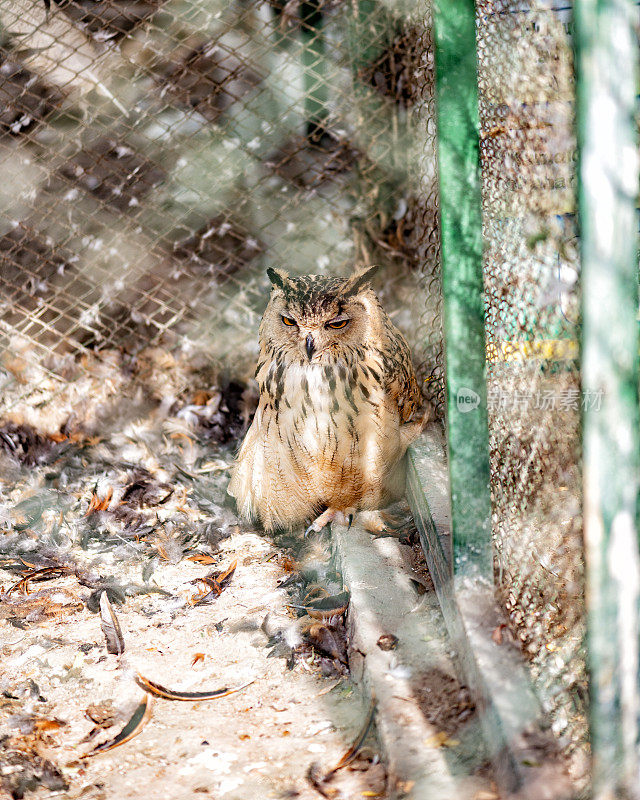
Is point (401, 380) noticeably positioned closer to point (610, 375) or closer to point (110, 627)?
point (110, 627)

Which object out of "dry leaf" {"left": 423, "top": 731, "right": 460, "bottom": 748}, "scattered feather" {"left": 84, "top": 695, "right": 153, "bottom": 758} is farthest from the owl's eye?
"dry leaf" {"left": 423, "top": 731, "right": 460, "bottom": 748}

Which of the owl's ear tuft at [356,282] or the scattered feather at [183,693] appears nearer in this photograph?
the scattered feather at [183,693]

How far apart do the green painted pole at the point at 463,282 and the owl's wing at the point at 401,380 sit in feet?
3.44

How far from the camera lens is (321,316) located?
293 centimetres

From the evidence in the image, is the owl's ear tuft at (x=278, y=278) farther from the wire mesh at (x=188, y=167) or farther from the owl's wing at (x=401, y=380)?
the wire mesh at (x=188, y=167)

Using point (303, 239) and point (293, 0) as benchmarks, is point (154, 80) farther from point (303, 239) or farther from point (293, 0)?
point (303, 239)

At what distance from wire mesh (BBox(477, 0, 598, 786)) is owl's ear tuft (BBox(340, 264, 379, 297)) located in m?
0.97

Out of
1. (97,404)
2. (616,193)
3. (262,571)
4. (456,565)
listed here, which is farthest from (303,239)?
(616,193)

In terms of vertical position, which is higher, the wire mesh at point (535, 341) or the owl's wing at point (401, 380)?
the wire mesh at point (535, 341)

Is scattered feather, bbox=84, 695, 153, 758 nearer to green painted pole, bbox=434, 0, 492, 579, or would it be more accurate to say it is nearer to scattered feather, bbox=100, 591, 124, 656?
scattered feather, bbox=100, 591, 124, 656

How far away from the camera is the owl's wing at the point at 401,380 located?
3.14m

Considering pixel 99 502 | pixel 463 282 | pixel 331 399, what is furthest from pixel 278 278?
pixel 99 502

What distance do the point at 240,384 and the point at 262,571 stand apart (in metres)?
1.78

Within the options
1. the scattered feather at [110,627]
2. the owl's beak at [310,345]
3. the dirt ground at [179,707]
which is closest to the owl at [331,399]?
the owl's beak at [310,345]
